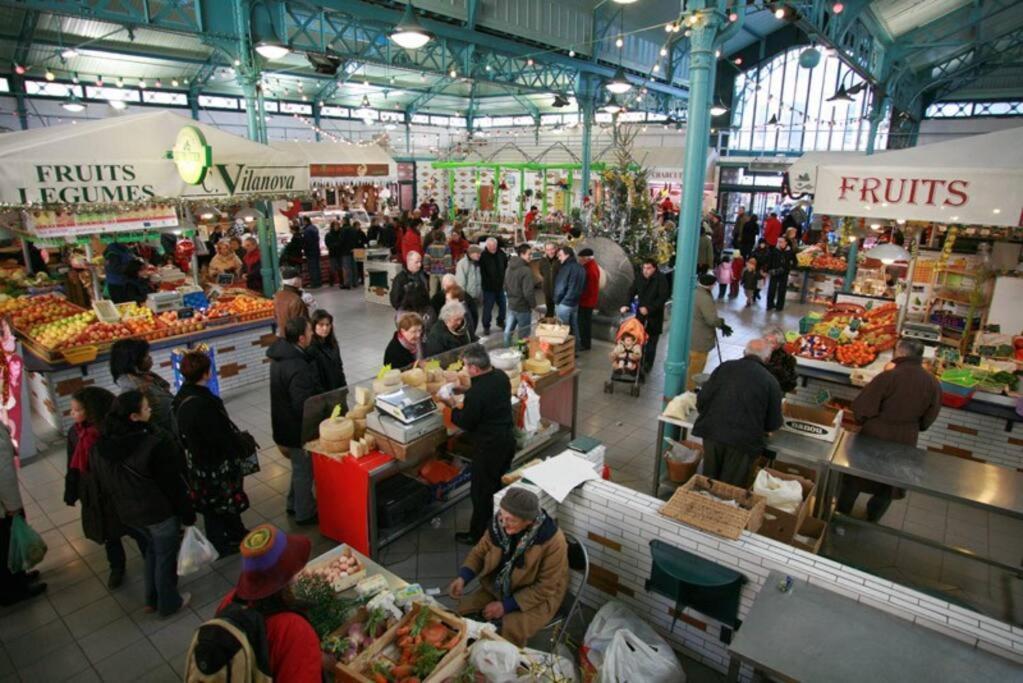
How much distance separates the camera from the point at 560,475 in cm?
406

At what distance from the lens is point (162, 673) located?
3.70 meters

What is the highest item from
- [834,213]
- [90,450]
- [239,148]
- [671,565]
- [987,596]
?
[239,148]

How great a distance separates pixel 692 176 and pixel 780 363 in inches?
73.3

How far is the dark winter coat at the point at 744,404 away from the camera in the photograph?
466 centimetres

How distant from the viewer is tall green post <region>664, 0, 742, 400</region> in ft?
16.6

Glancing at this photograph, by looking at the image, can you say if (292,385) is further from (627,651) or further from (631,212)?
(631,212)

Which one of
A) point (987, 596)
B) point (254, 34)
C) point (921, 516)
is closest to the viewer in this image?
point (987, 596)

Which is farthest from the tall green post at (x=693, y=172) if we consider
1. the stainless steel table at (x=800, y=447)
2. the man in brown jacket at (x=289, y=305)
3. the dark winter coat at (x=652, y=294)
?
the man in brown jacket at (x=289, y=305)

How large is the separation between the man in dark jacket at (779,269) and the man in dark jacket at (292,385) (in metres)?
10.9

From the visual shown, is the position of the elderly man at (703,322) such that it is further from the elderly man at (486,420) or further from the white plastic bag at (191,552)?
the white plastic bag at (191,552)

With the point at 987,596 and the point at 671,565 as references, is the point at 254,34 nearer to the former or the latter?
the point at 671,565

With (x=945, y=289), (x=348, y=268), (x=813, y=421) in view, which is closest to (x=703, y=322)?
(x=813, y=421)

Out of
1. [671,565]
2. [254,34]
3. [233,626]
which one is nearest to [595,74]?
[254,34]

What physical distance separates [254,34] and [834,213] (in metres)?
8.81
